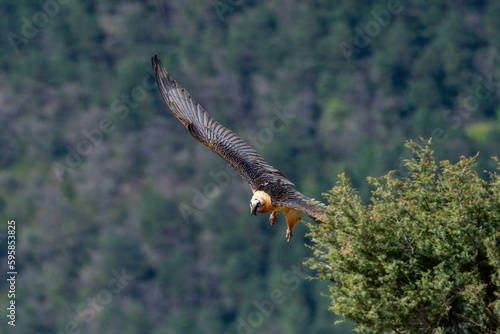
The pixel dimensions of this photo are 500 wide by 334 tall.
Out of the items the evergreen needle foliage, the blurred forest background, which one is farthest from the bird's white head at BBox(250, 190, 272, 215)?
the blurred forest background

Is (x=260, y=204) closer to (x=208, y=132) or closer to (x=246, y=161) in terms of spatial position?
(x=246, y=161)

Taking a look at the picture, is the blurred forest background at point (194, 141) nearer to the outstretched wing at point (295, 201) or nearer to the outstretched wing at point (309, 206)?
the outstretched wing at point (295, 201)

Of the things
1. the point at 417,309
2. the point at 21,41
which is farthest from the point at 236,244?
the point at 417,309

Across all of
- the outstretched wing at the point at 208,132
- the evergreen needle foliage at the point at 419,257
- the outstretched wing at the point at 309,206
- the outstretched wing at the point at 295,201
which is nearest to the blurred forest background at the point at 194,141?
the outstretched wing at the point at 208,132

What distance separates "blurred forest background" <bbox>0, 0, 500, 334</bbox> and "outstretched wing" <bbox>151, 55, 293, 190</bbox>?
332ft

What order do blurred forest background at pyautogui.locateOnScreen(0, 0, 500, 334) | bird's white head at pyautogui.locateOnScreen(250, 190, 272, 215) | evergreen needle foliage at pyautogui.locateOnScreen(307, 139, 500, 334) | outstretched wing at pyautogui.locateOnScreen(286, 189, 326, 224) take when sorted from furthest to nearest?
1. blurred forest background at pyautogui.locateOnScreen(0, 0, 500, 334)
2. bird's white head at pyautogui.locateOnScreen(250, 190, 272, 215)
3. outstretched wing at pyautogui.locateOnScreen(286, 189, 326, 224)
4. evergreen needle foliage at pyautogui.locateOnScreen(307, 139, 500, 334)

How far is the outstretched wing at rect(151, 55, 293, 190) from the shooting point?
29180mm

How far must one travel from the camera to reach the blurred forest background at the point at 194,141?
148000 mm

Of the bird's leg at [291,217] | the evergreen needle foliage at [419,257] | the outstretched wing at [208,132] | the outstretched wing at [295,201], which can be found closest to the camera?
the evergreen needle foliage at [419,257]

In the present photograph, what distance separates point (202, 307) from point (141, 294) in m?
9.73

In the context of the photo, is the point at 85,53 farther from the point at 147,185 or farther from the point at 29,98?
the point at 147,185

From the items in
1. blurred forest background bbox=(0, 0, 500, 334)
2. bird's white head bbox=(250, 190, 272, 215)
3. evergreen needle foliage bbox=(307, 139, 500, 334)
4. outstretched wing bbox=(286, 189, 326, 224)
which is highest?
blurred forest background bbox=(0, 0, 500, 334)

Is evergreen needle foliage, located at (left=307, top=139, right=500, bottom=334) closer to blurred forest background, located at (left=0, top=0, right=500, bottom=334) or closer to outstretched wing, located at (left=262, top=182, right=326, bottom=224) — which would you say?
outstretched wing, located at (left=262, top=182, right=326, bottom=224)

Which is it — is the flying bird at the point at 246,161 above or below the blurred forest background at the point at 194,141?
below
